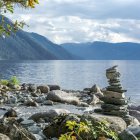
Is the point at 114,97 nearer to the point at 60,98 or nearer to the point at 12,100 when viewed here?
the point at 60,98

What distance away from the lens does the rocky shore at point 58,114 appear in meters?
14.0

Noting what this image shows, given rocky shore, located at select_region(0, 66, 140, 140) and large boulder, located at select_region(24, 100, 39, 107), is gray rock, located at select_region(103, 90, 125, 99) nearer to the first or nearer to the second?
rocky shore, located at select_region(0, 66, 140, 140)

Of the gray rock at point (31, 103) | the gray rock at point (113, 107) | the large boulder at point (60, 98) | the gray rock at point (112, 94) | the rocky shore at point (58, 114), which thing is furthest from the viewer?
the large boulder at point (60, 98)

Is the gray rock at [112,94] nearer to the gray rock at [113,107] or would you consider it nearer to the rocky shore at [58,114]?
the rocky shore at [58,114]

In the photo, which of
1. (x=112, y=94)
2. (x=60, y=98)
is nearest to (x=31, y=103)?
(x=60, y=98)

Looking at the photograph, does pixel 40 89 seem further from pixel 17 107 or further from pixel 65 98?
pixel 17 107

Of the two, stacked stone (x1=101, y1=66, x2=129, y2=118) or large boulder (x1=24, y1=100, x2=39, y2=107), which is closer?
stacked stone (x1=101, y1=66, x2=129, y2=118)

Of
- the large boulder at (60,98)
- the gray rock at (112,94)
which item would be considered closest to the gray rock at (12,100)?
the large boulder at (60,98)

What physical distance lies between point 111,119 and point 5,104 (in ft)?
48.9

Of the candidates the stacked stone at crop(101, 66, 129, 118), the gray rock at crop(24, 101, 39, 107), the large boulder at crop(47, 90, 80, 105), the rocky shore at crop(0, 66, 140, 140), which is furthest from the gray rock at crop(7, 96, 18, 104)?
the stacked stone at crop(101, 66, 129, 118)

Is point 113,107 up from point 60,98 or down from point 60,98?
up

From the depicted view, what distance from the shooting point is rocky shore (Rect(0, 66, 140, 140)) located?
550 inches

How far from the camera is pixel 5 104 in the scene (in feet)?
107

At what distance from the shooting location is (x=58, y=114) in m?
21.3
